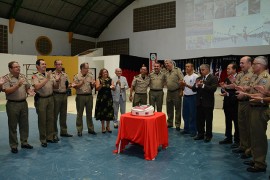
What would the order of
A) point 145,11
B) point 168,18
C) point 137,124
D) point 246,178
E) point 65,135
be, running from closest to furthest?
point 246,178 → point 137,124 → point 65,135 → point 168,18 → point 145,11

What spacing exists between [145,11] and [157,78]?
36.6 ft

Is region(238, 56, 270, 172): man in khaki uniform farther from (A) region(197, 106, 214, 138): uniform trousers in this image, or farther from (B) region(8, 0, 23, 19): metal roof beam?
(B) region(8, 0, 23, 19): metal roof beam

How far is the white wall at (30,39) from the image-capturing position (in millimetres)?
14180

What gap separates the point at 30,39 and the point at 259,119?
572 inches

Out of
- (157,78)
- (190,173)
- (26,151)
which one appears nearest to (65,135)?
(26,151)

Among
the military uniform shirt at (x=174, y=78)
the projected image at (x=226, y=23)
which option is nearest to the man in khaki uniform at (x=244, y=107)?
the military uniform shirt at (x=174, y=78)

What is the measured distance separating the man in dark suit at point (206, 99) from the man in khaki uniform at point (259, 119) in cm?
141

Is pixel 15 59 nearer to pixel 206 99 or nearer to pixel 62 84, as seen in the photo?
pixel 62 84

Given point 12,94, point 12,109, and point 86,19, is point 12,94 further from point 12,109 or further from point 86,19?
point 86,19

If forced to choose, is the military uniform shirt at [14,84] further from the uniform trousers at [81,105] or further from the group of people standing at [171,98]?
the uniform trousers at [81,105]

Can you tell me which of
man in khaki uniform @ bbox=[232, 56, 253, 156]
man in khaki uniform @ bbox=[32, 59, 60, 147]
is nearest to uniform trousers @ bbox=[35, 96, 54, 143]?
man in khaki uniform @ bbox=[32, 59, 60, 147]

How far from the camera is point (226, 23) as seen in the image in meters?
12.7

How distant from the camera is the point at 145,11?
52.7 feet

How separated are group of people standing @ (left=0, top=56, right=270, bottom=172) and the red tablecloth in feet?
3.96
